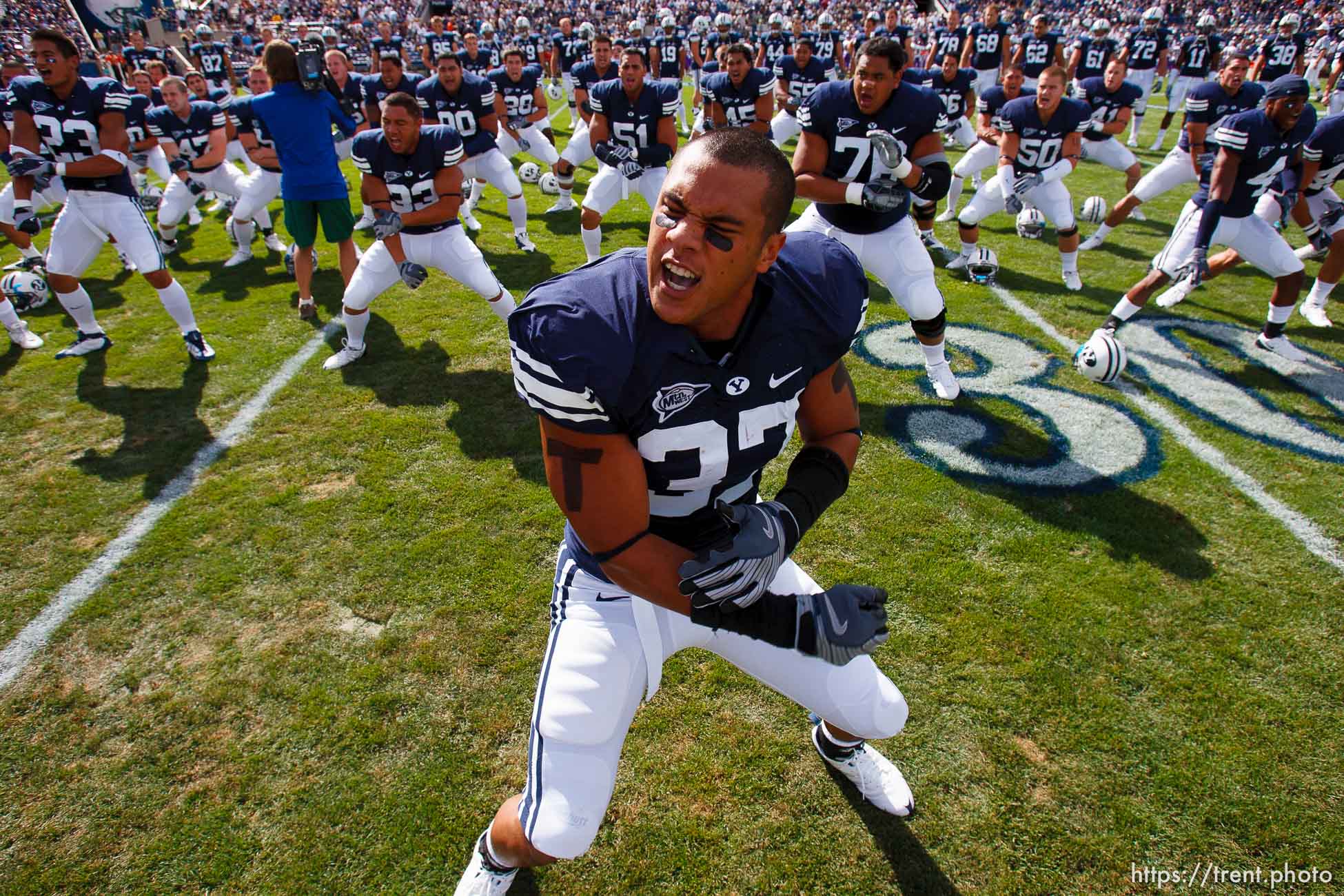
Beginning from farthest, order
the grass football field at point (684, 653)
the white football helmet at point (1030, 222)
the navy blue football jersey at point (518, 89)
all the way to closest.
A: 1. the navy blue football jersey at point (518, 89)
2. the white football helmet at point (1030, 222)
3. the grass football field at point (684, 653)

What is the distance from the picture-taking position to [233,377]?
6.46m

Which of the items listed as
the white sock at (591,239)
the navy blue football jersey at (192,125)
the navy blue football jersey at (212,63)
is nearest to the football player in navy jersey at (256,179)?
the navy blue football jersey at (192,125)

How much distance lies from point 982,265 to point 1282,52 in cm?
1097

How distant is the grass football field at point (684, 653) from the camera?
2.89 metres

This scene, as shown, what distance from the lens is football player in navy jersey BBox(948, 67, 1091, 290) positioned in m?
7.68

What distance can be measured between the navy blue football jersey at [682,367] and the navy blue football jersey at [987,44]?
16651mm

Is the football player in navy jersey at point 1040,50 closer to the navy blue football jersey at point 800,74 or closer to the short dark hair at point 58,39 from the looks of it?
the navy blue football jersey at point 800,74

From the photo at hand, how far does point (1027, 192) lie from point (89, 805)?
9262 mm

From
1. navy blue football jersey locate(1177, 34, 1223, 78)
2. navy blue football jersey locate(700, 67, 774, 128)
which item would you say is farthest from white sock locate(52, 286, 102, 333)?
navy blue football jersey locate(1177, 34, 1223, 78)

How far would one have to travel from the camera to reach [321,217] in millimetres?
7141

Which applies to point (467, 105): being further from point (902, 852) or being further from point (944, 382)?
point (902, 852)

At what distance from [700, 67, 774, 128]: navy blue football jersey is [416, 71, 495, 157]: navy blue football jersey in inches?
136

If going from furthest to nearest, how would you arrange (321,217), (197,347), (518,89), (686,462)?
(518,89) < (321,217) < (197,347) < (686,462)

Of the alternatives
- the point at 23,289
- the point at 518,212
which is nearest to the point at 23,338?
the point at 23,289
